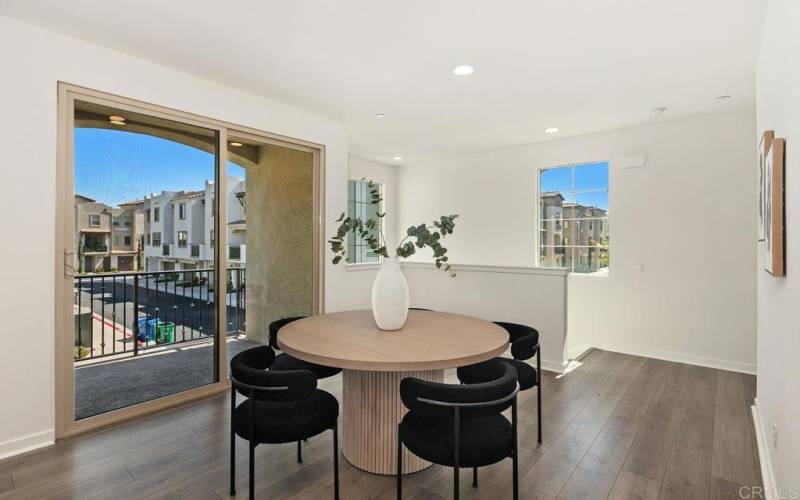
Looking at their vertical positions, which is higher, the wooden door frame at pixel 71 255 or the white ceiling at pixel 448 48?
the white ceiling at pixel 448 48

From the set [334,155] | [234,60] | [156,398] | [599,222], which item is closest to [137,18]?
[234,60]

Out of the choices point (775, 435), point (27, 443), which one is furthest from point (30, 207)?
point (775, 435)

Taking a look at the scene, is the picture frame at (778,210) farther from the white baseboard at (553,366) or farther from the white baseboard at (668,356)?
the white baseboard at (668,356)

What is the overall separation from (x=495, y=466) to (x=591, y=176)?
4029 mm

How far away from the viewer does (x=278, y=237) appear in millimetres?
4098

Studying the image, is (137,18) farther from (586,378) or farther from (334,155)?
(586,378)

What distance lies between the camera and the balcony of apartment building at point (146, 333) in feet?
9.25

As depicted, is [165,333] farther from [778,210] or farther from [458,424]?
[778,210]

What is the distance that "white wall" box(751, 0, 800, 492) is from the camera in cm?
144

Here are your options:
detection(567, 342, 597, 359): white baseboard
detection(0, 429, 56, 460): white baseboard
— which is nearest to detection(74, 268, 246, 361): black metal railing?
detection(0, 429, 56, 460): white baseboard

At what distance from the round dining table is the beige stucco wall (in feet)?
5.09

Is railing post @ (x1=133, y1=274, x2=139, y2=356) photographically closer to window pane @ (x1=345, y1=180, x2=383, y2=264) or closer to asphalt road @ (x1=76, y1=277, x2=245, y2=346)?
asphalt road @ (x1=76, y1=277, x2=245, y2=346)

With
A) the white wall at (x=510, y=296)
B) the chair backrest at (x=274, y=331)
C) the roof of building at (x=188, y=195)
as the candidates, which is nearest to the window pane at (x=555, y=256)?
the white wall at (x=510, y=296)

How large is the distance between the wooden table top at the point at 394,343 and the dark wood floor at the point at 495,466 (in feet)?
2.48
